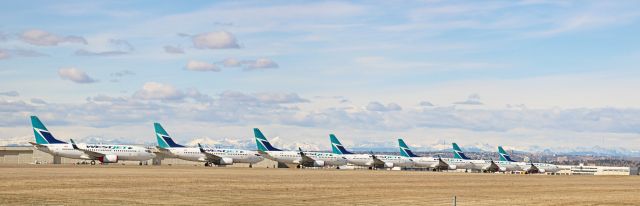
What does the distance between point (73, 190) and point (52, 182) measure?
9951 millimetres

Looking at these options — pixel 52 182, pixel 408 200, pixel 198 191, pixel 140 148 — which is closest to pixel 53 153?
pixel 140 148

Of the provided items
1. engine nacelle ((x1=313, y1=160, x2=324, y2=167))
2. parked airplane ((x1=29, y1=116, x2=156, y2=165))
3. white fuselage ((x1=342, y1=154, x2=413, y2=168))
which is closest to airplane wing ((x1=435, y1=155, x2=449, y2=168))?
white fuselage ((x1=342, y1=154, x2=413, y2=168))

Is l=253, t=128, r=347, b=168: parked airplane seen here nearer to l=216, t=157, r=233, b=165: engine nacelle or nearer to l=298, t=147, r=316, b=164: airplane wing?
l=298, t=147, r=316, b=164: airplane wing

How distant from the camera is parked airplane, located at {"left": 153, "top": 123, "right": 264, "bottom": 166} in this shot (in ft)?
490

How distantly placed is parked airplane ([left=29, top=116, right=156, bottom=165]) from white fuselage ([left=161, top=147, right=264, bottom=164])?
8108 mm

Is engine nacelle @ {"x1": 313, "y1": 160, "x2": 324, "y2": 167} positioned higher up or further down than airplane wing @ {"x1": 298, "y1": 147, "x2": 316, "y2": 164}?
further down

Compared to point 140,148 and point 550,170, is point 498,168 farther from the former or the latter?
point 140,148

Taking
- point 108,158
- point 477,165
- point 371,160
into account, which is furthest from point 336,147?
point 108,158

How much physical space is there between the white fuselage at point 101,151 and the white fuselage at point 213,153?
422 centimetres

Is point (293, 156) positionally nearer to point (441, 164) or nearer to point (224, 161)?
point (224, 161)

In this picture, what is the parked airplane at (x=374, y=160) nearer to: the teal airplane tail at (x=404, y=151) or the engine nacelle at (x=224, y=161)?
the teal airplane tail at (x=404, y=151)

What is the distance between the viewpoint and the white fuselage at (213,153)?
490 feet

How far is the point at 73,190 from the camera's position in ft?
180

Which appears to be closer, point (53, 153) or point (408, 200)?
point (408, 200)
